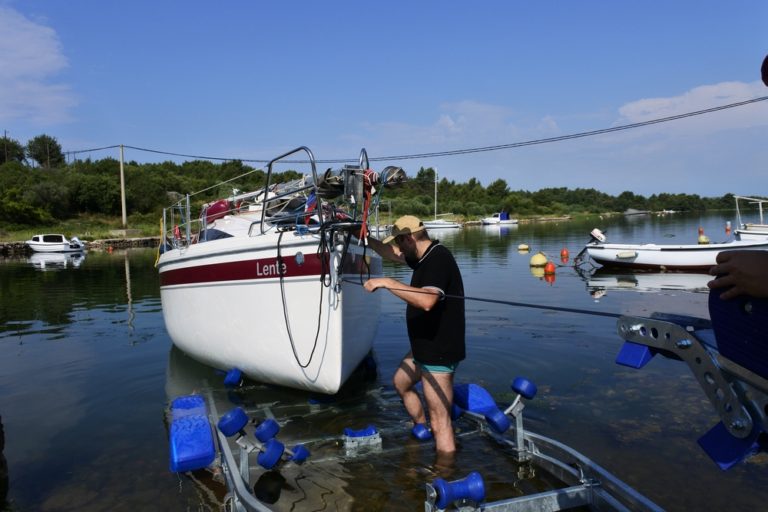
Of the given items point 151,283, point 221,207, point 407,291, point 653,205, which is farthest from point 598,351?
point 653,205

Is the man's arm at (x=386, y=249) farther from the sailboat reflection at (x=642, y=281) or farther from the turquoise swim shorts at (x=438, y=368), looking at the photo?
the sailboat reflection at (x=642, y=281)

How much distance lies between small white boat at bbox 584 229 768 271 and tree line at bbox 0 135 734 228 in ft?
41.1

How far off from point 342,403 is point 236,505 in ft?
9.50

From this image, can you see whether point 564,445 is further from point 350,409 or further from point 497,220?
point 497,220

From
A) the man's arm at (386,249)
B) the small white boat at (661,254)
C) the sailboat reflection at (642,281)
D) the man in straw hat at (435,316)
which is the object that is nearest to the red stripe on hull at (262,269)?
the man's arm at (386,249)

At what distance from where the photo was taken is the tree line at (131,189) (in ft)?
194

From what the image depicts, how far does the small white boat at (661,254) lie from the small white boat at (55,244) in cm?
3600

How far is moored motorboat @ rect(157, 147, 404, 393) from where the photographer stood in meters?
6.04

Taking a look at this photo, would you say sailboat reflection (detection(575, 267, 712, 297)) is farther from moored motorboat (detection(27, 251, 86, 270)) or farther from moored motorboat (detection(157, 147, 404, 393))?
moored motorboat (detection(27, 251, 86, 270))

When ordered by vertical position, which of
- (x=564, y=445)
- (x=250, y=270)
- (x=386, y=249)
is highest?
(x=386, y=249)

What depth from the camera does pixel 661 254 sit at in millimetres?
21109

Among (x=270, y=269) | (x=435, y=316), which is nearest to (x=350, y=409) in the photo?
(x=270, y=269)

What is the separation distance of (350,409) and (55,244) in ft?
137

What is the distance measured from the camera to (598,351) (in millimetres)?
9328
